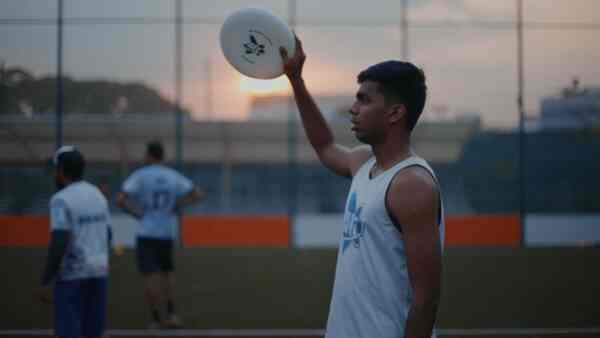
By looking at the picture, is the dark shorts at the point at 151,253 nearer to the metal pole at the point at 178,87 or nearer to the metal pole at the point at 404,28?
the metal pole at the point at 178,87

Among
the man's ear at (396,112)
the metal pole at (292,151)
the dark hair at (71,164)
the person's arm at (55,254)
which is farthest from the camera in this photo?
the metal pole at (292,151)

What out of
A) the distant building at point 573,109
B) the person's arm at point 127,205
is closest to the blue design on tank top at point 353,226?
the person's arm at point 127,205

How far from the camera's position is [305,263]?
1518 centimetres

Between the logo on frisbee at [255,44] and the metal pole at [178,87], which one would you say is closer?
the logo on frisbee at [255,44]

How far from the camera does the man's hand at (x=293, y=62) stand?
10.4 ft

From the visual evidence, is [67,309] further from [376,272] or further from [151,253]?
[151,253]

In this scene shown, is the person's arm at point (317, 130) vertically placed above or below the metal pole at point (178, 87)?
below

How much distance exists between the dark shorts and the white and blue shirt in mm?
55

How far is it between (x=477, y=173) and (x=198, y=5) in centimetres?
790

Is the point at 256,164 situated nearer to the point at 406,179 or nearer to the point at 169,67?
the point at 169,67

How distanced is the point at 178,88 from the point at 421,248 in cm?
1678

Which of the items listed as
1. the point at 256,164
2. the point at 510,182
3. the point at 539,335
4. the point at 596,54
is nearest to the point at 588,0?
the point at 596,54

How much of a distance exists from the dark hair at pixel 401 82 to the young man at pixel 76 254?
299cm

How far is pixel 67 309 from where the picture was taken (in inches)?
203
